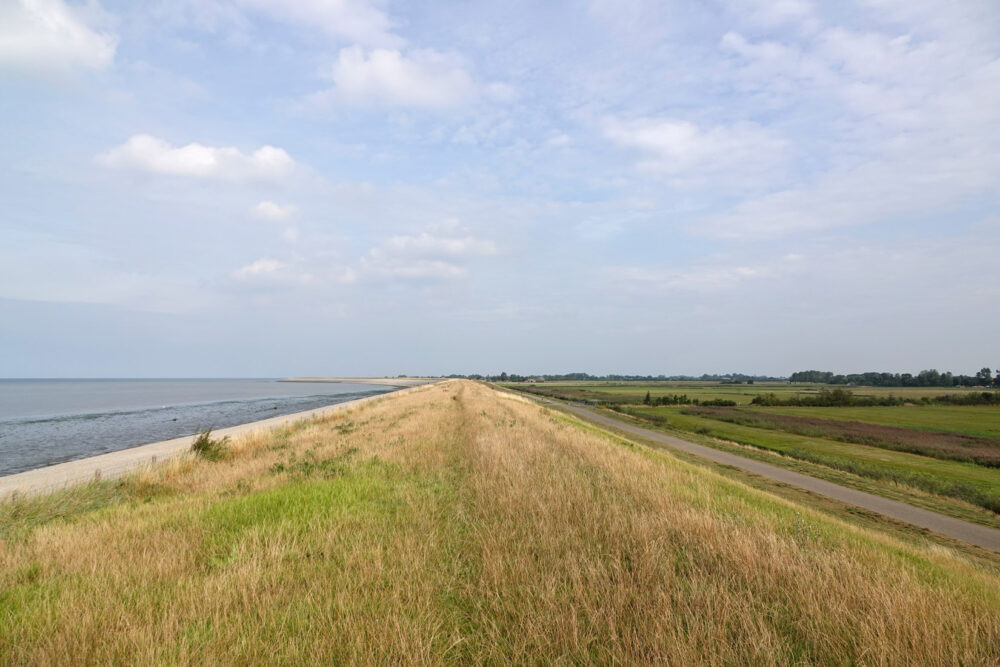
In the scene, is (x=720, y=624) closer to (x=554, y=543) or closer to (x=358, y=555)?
(x=554, y=543)

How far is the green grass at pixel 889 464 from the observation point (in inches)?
806

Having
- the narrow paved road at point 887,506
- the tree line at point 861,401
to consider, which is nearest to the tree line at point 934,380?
the tree line at point 861,401

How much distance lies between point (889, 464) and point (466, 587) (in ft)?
114

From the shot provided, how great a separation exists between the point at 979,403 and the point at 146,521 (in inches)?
4546

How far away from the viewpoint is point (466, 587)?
4844mm

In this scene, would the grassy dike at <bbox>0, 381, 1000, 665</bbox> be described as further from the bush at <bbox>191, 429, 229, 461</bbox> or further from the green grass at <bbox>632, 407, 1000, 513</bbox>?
the green grass at <bbox>632, 407, 1000, 513</bbox>

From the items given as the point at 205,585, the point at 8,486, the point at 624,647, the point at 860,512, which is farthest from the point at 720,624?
the point at 8,486

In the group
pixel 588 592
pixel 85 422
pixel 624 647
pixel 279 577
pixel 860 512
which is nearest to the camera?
pixel 624 647

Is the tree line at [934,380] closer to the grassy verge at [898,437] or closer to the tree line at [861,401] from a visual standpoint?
the tree line at [861,401]

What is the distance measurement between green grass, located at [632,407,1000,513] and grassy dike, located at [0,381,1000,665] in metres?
17.4

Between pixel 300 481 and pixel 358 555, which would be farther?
pixel 300 481

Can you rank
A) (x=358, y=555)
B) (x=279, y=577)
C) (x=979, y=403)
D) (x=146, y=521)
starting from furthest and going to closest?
1. (x=979, y=403)
2. (x=146, y=521)
3. (x=358, y=555)
4. (x=279, y=577)

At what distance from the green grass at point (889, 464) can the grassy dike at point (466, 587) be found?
17359 mm

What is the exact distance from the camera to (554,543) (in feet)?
18.9
